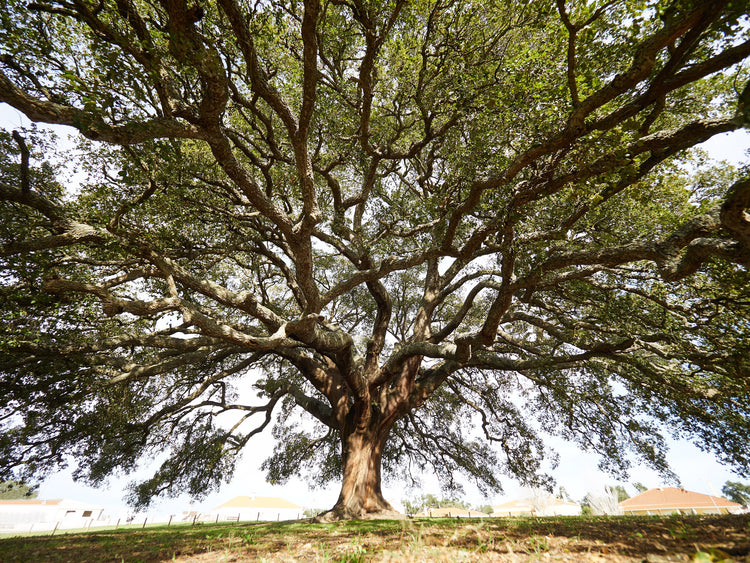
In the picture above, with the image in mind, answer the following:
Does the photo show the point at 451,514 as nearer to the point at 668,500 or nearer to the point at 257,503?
the point at 668,500

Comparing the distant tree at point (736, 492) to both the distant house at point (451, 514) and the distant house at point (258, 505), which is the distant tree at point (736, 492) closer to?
the distant house at point (451, 514)

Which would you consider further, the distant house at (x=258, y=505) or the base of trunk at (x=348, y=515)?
the distant house at (x=258, y=505)

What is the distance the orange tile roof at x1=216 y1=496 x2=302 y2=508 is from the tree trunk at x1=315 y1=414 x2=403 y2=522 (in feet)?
139

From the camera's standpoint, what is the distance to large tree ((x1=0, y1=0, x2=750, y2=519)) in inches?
182

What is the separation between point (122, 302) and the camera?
5715mm

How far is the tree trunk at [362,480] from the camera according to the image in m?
9.23

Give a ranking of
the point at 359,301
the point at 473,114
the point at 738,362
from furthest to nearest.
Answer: the point at 359,301, the point at 473,114, the point at 738,362

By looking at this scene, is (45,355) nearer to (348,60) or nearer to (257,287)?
(257,287)

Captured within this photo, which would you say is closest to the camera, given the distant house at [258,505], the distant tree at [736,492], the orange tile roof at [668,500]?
the orange tile roof at [668,500]

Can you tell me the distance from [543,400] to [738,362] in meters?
6.99

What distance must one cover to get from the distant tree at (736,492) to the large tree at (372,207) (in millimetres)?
40390

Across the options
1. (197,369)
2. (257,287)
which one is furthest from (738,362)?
(197,369)

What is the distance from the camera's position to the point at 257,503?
142 ft

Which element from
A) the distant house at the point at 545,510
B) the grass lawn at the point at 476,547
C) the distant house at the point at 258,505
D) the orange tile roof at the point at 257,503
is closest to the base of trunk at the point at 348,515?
the grass lawn at the point at 476,547
